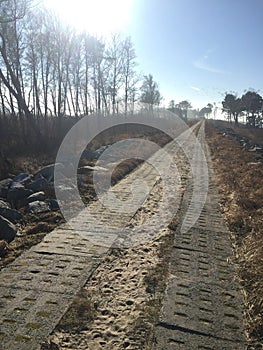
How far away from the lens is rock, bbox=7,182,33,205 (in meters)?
7.44

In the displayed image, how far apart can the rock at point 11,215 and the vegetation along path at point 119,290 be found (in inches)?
44.0

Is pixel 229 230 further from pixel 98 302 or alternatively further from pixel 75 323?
pixel 75 323

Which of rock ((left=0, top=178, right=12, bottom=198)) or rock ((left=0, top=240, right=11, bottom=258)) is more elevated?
rock ((left=0, top=178, right=12, bottom=198))

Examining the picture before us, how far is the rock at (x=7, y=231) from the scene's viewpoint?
5289 mm

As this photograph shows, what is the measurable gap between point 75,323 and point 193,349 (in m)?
1.24

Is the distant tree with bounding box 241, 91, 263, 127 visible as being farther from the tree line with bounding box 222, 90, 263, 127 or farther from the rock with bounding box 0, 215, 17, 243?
the rock with bounding box 0, 215, 17, 243

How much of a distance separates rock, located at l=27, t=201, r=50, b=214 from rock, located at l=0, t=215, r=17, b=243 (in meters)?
1.20

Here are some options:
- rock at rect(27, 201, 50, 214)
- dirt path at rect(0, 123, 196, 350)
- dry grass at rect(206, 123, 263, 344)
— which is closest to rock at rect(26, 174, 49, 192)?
rock at rect(27, 201, 50, 214)

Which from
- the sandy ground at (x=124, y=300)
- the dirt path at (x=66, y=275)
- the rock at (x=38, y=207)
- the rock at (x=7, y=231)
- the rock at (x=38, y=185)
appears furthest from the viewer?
the rock at (x=38, y=185)

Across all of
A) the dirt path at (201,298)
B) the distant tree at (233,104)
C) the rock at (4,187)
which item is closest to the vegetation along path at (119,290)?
the dirt path at (201,298)

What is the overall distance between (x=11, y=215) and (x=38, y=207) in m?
0.78

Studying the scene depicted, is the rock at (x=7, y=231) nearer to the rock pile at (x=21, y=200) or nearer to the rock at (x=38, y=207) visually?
the rock pile at (x=21, y=200)

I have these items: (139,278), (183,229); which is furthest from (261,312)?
(183,229)

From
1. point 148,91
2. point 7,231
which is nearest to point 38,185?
point 7,231
